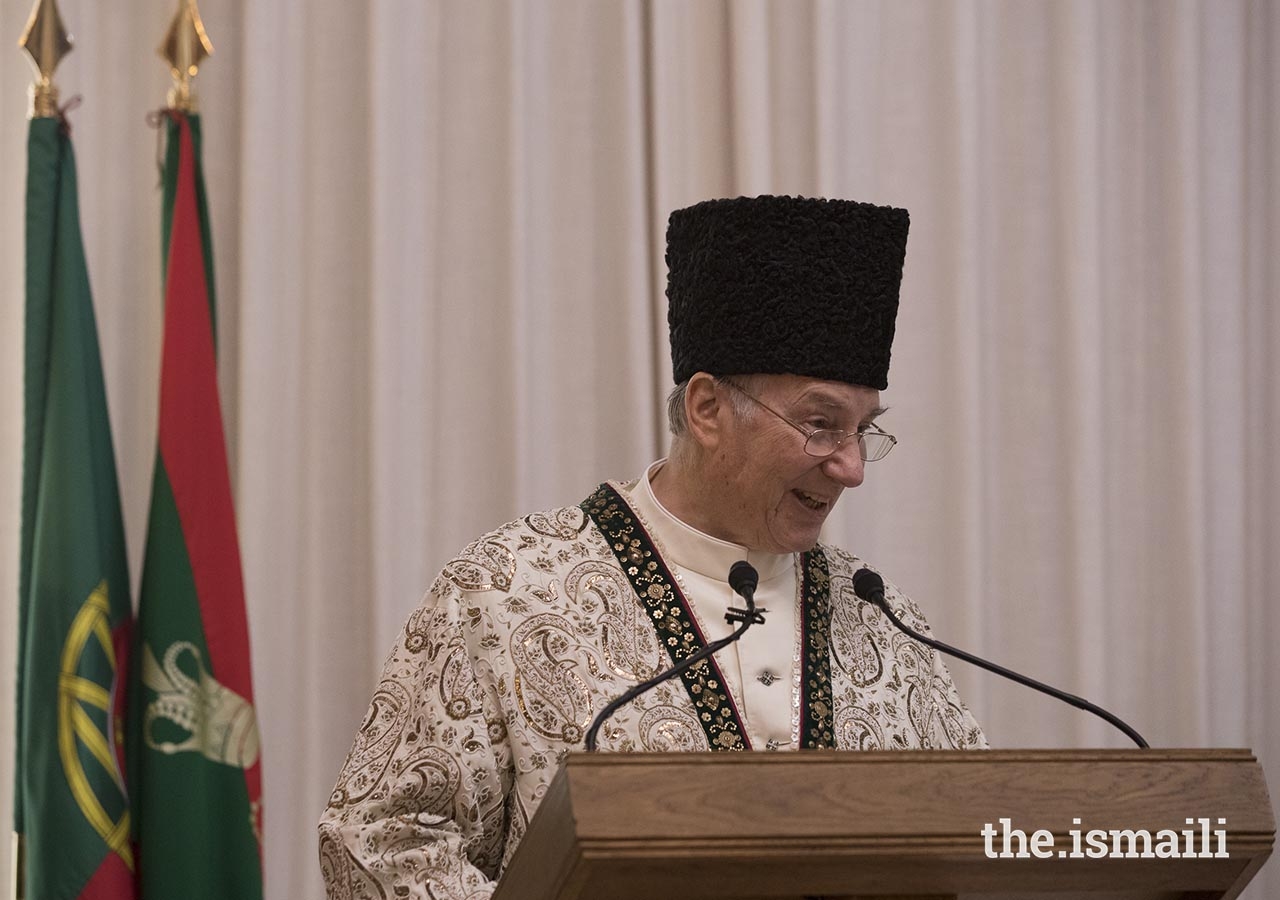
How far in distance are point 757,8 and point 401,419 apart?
138 cm

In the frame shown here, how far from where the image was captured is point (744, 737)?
2461mm

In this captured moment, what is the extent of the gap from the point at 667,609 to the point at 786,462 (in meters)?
0.31

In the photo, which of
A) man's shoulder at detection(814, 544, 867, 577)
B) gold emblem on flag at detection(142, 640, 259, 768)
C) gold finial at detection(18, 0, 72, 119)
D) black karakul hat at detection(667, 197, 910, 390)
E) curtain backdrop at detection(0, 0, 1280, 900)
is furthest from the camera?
curtain backdrop at detection(0, 0, 1280, 900)

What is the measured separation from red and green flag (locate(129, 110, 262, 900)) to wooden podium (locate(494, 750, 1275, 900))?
1541 mm

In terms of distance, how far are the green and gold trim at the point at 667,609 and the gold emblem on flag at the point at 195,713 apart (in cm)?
95

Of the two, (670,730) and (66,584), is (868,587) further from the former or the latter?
(66,584)

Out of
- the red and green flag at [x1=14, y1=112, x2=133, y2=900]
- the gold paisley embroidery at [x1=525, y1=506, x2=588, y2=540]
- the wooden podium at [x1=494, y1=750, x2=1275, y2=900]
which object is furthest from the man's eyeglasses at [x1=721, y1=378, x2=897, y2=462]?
the red and green flag at [x1=14, y1=112, x2=133, y2=900]

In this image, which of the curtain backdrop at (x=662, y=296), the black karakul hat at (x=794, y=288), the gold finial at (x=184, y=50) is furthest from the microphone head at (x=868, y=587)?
the gold finial at (x=184, y=50)

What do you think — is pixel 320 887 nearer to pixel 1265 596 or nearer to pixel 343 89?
pixel 343 89

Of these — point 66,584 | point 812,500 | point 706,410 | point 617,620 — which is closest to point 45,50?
point 66,584

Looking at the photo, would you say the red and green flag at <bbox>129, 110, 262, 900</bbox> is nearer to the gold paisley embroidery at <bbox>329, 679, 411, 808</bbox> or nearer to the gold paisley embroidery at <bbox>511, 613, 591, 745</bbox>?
the gold paisley embroidery at <bbox>329, 679, 411, 808</bbox>

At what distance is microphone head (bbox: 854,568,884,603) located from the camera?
237 centimetres

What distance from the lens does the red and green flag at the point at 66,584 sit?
3037 mm

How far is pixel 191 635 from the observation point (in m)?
3.20
